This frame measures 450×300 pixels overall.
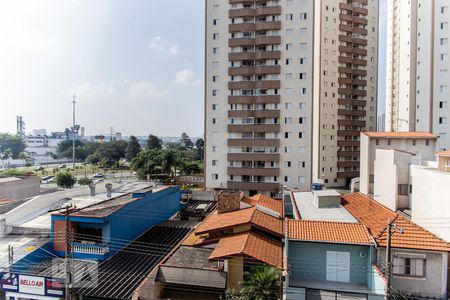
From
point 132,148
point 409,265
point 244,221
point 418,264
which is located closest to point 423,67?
point 418,264

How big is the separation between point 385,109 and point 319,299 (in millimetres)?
66999

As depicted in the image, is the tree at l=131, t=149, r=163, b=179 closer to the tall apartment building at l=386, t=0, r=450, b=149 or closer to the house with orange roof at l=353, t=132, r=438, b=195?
the house with orange roof at l=353, t=132, r=438, b=195

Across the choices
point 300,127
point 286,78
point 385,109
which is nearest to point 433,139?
point 300,127

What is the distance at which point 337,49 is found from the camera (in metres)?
64.6

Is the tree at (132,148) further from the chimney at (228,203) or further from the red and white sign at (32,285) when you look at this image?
the red and white sign at (32,285)

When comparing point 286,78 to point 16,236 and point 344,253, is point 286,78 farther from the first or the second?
point 16,236

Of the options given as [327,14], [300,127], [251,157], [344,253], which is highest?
[327,14]

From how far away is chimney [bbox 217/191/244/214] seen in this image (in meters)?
23.7

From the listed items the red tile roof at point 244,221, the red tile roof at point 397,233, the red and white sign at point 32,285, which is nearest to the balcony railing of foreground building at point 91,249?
the red and white sign at point 32,285

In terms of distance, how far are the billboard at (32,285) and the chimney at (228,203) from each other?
37.1ft

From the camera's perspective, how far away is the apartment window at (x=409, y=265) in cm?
1548

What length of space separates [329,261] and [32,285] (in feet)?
49.1

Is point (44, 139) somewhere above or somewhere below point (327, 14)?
below

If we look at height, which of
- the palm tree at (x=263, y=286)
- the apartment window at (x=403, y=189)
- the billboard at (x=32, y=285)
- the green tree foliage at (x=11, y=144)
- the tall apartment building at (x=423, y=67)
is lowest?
the billboard at (x=32, y=285)
